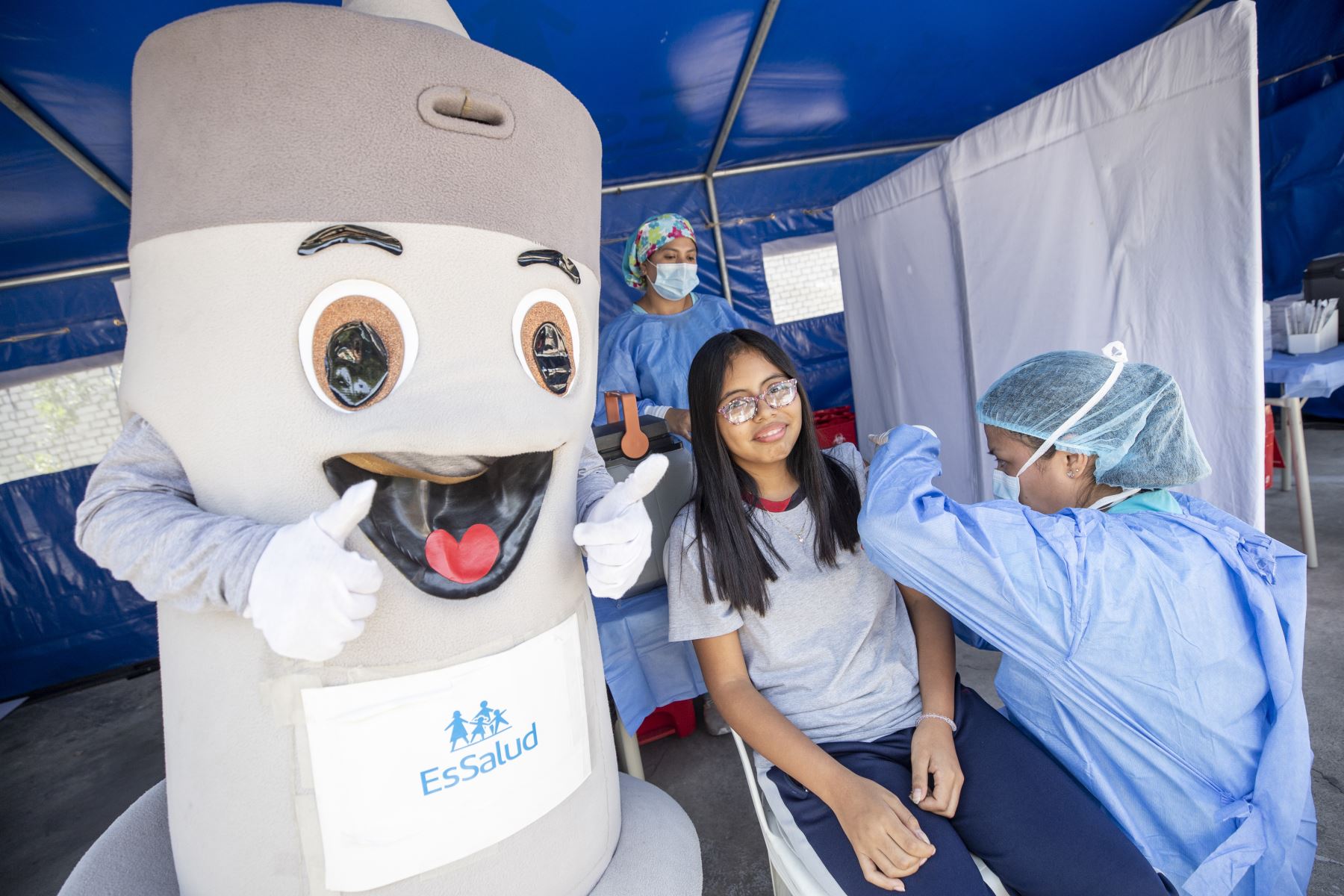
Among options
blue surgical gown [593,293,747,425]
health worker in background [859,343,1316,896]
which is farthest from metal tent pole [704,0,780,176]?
health worker in background [859,343,1316,896]

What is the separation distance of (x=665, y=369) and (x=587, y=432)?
124 cm

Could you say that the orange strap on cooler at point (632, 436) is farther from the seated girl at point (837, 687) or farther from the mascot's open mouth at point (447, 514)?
the mascot's open mouth at point (447, 514)

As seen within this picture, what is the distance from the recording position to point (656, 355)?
2424 mm

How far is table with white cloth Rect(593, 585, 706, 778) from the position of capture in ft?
5.25

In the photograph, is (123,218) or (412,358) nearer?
(412,358)

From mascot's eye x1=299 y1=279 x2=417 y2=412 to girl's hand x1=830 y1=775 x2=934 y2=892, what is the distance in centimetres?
93

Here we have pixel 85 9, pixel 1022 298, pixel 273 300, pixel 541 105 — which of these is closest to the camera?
pixel 273 300

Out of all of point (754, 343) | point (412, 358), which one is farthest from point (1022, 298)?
point (412, 358)

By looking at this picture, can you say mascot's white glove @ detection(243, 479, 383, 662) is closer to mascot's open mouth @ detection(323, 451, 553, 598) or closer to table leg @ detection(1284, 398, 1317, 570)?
mascot's open mouth @ detection(323, 451, 553, 598)

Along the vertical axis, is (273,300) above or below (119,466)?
above

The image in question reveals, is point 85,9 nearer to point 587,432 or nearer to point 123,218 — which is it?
point 123,218

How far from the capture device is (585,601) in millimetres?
1141

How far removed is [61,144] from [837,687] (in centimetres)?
295

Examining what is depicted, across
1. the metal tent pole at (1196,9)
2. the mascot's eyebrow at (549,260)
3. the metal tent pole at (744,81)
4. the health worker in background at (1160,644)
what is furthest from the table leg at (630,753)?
the metal tent pole at (1196,9)
